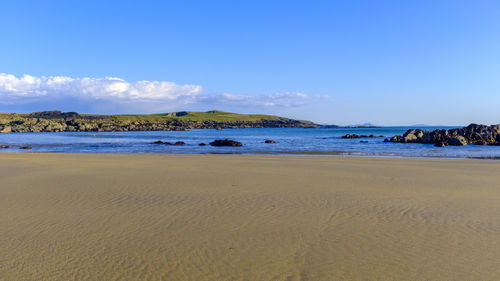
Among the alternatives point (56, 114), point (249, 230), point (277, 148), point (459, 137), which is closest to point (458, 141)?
point (459, 137)

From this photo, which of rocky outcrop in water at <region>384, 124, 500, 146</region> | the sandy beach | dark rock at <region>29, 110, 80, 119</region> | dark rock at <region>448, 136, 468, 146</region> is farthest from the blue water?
dark rock at <region>29, 110, 80, 119</region>

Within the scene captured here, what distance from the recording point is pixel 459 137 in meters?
36.7

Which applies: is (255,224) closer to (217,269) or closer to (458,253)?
(217,269)

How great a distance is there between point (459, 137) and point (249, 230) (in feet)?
122

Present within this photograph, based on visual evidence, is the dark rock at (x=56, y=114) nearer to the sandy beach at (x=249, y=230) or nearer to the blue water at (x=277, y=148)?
the blue water at (x=277, y=148)

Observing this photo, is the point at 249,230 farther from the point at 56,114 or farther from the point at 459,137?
the point at 56,114

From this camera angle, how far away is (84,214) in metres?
7.71

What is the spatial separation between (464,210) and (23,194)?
449 inches

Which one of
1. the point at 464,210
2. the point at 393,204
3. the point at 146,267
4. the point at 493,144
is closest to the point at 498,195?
the point at 464,210

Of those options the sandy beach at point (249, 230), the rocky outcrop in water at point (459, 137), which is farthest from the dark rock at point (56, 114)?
the sandy beach at point (249, 230)

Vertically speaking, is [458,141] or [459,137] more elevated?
[459,137]

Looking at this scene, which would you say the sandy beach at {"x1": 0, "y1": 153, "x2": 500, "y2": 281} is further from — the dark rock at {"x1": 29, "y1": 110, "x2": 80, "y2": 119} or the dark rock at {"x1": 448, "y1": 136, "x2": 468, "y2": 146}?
the dark rock at {"x1": 29, "y1": 110, "x2": 80, "y2": 119}

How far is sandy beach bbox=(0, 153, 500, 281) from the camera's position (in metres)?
4.87

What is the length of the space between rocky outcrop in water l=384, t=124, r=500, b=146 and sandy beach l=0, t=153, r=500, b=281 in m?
28.6
